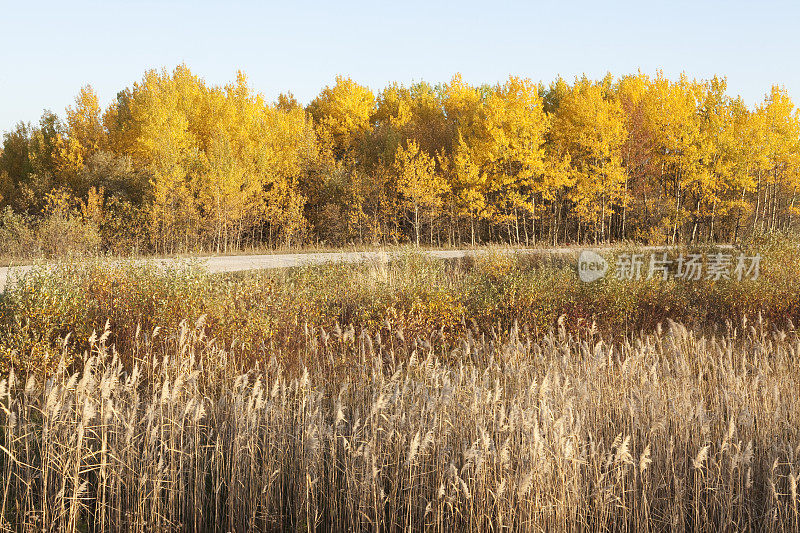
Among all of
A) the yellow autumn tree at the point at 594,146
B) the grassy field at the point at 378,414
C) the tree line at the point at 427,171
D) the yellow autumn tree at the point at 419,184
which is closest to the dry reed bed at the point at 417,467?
the grassy field at the point at 378,414

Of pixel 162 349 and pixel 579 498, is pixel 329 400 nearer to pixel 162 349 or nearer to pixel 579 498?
pixel 162 349

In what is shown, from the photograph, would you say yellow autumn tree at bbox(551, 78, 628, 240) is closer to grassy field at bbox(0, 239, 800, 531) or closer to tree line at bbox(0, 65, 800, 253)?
tree line at bbox(0, 65, 800, 253)

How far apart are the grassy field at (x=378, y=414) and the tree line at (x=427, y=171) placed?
14841 mm

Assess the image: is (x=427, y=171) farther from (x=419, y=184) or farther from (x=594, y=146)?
(x=594, y=146)

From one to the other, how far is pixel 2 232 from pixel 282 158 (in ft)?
39.1

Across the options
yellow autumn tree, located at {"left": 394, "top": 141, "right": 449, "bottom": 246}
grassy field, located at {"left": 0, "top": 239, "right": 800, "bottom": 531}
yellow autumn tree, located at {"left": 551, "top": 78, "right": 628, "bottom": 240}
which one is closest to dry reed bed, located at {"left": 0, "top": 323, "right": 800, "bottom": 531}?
grassy field, located at {"left": 0, "top": 239, "right": 800, "bottom": 531}

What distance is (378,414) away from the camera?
3.55 m

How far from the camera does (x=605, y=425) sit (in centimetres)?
450

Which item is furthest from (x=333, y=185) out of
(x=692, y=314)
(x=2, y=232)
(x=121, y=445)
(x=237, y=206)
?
Answer: (x=121, y=445)

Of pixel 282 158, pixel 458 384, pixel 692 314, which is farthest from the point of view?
pixel 282 158

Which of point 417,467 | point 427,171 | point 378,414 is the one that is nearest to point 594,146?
point 427,171

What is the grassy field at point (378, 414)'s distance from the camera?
11.0ft

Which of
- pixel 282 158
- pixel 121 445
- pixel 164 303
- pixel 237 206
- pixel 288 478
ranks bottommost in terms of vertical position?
pixel 288 478

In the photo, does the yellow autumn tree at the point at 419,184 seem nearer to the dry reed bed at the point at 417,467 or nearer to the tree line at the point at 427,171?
the tree line at the point at 427,171
